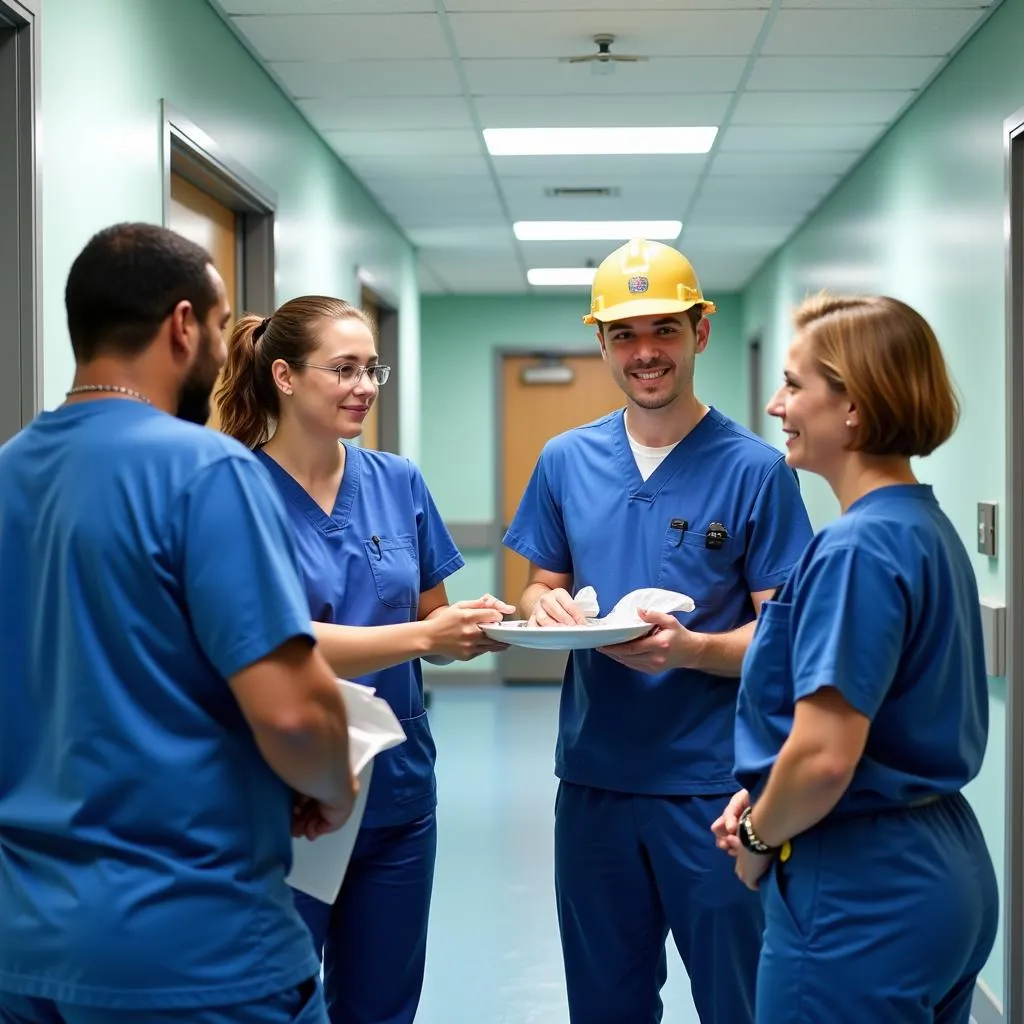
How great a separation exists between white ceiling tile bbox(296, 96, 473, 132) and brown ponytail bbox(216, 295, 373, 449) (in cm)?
226

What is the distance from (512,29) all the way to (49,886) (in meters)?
2.73

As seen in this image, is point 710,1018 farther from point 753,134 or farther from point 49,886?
point 753,134

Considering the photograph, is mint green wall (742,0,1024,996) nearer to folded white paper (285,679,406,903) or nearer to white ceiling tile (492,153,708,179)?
white ceiling tile (492,153,708,179)

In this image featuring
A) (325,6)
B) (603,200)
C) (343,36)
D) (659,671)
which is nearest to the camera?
(659,671)

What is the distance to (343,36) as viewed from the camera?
11.4 ft

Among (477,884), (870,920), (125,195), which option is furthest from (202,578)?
(477,884)

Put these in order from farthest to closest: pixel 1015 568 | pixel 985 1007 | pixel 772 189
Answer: pixel 772 189
pixel 985 1007
pixel 1015 568

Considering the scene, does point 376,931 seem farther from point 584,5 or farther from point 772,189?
point 772,189

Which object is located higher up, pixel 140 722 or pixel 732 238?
pixel 732 238

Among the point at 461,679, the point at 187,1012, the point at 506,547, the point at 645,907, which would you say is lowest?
the point at 461,679

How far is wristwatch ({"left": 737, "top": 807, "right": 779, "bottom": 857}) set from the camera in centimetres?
144

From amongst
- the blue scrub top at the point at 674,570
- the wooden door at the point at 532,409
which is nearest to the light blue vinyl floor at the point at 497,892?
the blue scrub top at the point at 674,570

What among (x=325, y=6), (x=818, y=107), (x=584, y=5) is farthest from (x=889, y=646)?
(x=818, y=107)

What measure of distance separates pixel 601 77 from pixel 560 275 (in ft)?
12.9
